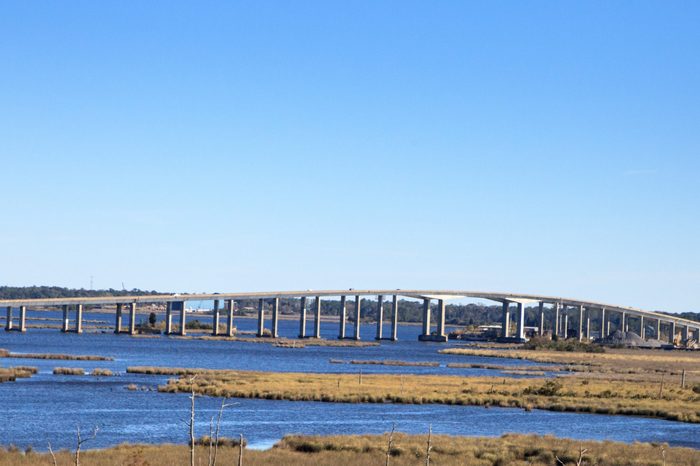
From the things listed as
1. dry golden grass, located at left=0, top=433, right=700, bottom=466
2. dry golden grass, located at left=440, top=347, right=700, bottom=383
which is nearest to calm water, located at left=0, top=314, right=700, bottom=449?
dry golden grass, located at left=0, top=433, right=700, bottom=466

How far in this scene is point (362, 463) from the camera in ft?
144

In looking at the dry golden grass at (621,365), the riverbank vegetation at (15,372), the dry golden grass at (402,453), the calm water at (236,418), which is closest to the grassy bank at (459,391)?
the calm water at (236,418)

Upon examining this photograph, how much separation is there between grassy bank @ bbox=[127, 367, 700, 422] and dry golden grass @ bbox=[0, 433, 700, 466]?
20.1 metres

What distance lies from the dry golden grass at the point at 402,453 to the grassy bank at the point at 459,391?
2011 centimetres

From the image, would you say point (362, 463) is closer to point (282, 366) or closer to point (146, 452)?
point (146, 452)

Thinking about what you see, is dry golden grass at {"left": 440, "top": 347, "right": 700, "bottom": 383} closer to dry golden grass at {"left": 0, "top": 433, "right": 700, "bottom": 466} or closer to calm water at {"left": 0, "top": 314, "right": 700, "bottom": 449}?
calm water at {"left": 0, "top": 314, "right": 700, "bottom": 449}

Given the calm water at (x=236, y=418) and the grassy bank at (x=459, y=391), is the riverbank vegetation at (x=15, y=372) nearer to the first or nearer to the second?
the calm water at (x=236, y=418)

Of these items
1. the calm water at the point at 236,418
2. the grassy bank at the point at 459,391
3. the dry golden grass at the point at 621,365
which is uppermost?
the dry golden grass at the point at 621,365

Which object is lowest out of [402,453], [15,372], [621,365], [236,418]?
[236,418]

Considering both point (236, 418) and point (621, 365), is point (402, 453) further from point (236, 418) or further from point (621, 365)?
point (621, 365)

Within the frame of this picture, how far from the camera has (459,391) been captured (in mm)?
81688

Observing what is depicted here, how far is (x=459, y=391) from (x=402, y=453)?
36.1 meters

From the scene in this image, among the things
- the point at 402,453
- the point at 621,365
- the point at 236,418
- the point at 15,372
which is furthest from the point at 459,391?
the point at 621,365

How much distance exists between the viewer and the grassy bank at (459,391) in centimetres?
7281
